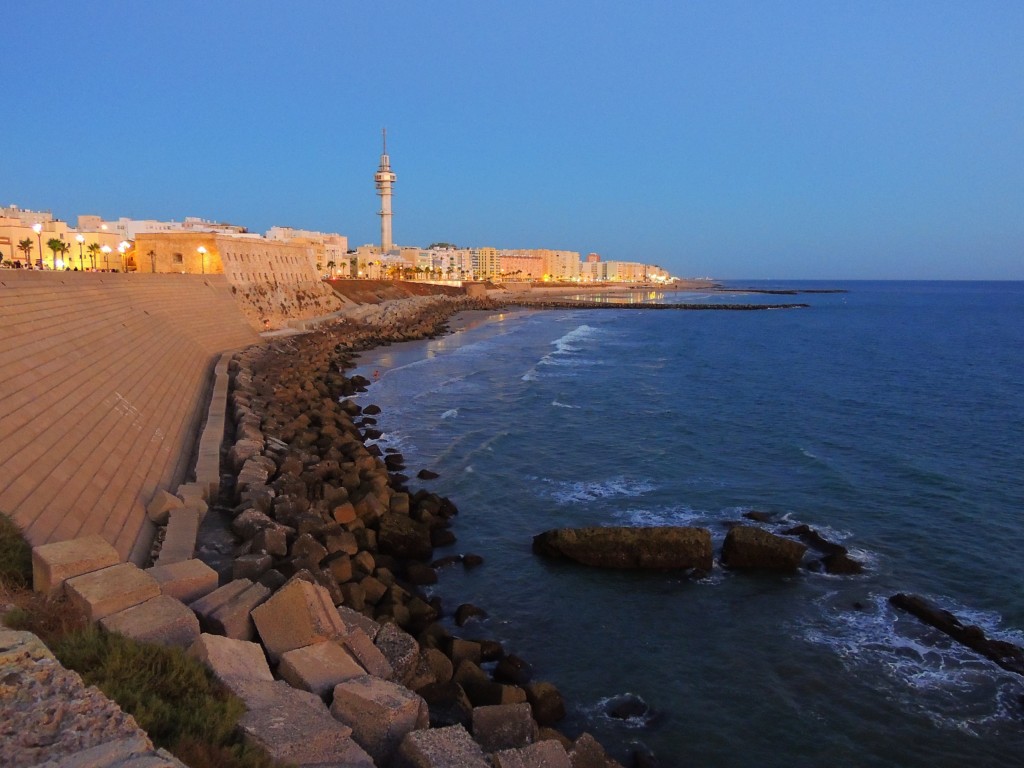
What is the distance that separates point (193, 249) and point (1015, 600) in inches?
1730

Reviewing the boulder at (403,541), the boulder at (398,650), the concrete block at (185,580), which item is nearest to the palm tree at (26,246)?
the boulder at (403,541)

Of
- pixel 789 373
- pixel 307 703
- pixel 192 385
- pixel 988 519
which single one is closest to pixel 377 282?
pixel 789 373

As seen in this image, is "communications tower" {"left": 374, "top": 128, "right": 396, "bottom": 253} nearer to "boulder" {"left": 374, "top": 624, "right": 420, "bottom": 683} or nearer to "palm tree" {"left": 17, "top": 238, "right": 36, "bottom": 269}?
"palm tree" {"left": 17, "top": 238, "right": 36, "bottom": 269}

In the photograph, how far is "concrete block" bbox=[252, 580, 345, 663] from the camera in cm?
630

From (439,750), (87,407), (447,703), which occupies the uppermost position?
(87,407)

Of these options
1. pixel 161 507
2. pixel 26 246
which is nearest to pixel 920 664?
pixel 161 507

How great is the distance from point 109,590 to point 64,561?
0.64 meters

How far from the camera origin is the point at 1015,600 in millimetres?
10625

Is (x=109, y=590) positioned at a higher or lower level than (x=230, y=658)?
higher

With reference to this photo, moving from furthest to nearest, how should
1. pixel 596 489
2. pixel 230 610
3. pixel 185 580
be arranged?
pixel 596 489
pixel 185 580
pixel 230 610

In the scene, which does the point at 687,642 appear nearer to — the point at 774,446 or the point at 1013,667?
the point at 1013,667

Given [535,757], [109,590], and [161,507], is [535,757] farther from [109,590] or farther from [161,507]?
[161,507]

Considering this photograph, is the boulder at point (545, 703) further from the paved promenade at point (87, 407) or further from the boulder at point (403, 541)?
the paved promenade at point (87, 407)

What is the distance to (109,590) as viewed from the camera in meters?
5.76
